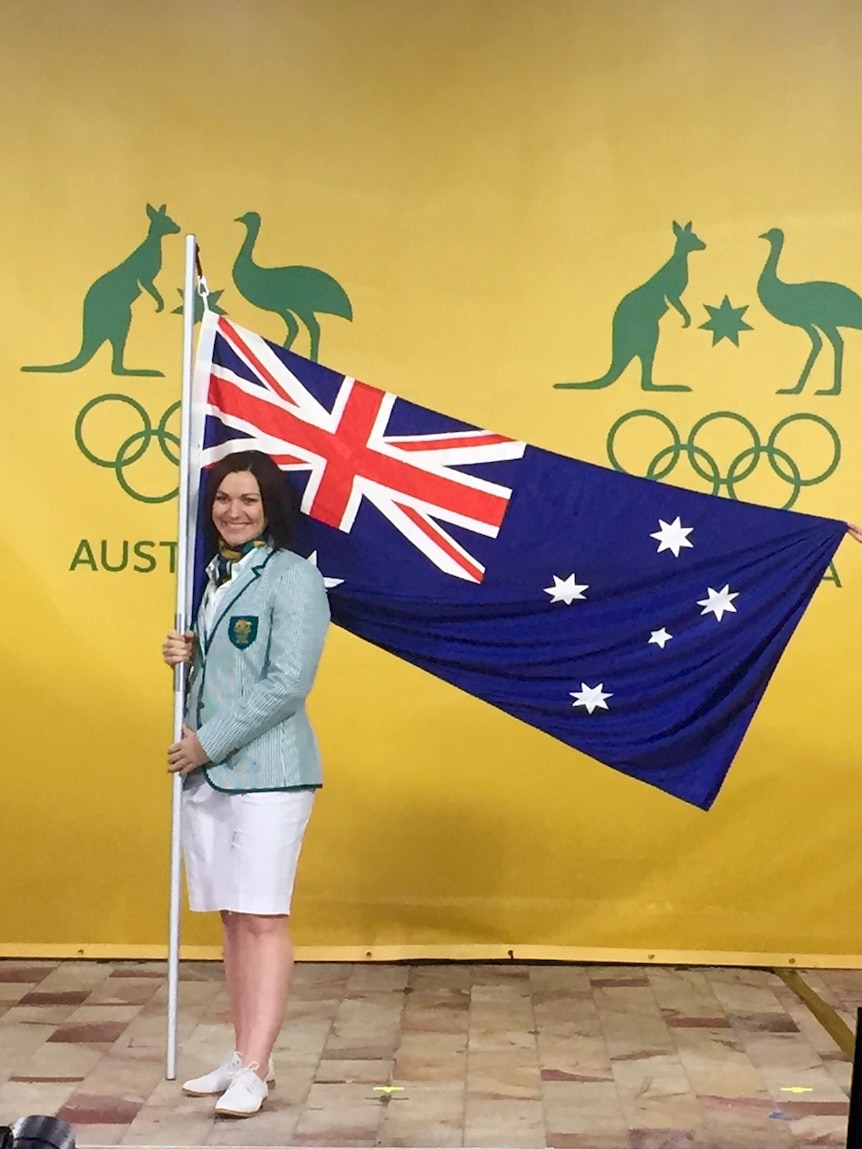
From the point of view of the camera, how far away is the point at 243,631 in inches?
120

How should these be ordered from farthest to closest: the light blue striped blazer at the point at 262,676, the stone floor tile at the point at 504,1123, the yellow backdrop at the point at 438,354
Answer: the yellow backdrop at the point at 438,354 → the light blue striped blazer at the point at 262,676 → the stone floor tile at the point at 504,1123

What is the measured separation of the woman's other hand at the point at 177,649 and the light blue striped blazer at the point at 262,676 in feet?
0.11

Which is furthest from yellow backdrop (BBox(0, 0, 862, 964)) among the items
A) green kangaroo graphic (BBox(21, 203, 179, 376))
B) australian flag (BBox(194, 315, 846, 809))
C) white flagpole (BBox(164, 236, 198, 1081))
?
white flagpole (BBox(164, 236, 198, 1081))

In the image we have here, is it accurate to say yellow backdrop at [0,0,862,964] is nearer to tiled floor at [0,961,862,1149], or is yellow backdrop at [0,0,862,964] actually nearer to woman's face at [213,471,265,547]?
tiled floor at [0,961,862,1149]

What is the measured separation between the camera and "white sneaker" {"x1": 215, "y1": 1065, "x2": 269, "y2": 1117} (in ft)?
9.68

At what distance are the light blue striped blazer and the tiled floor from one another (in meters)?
0.71

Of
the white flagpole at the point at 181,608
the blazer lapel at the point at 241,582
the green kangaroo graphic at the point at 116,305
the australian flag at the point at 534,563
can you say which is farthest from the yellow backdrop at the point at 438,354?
the blazer lapel at the point at 241,582

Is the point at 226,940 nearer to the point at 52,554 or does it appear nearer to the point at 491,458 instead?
the point at 491,458

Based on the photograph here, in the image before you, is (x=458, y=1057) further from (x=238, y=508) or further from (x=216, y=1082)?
(x=238, y=508)

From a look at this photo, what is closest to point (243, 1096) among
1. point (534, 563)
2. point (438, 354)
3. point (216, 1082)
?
point (216, 1082)

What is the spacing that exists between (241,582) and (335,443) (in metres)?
0.42

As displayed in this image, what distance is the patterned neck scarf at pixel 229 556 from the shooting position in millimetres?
3145

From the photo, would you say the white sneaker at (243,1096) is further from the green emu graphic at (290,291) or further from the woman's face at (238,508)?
the green emu graphic at (290,291)

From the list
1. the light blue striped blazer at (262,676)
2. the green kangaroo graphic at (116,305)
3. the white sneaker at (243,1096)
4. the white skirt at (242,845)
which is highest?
the green kangaroo graphic at (116,305)
